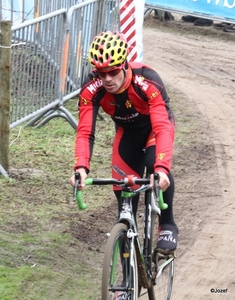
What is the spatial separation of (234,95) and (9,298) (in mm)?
8390

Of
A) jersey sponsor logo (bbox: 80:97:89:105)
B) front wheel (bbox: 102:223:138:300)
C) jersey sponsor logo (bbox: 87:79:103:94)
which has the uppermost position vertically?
jersey sponsor logo (bbox: 87:79:103:94)

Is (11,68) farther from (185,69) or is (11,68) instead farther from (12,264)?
(185,69)

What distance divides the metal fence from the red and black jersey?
3505mm

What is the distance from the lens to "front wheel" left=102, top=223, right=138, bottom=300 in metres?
4.71

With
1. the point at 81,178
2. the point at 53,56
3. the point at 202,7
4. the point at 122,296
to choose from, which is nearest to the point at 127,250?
the point at 122,296

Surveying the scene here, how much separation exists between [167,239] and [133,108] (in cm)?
103

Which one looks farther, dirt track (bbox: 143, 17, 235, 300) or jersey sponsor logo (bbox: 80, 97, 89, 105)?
dirt track (bbox: 143, 17, 235, 300)

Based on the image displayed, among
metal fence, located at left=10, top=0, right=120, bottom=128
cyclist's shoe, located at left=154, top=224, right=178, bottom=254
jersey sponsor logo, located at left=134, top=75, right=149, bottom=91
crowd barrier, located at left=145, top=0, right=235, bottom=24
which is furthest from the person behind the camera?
crowd barrier, located at left=145, top=0, right=235, bottom=24

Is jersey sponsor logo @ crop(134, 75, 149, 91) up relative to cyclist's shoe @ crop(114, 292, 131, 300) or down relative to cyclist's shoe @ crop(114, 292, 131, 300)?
up

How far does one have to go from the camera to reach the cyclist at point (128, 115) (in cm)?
503

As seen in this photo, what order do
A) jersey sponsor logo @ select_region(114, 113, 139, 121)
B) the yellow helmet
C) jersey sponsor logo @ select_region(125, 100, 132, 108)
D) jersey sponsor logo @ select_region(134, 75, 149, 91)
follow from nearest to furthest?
the yellow helmet
jersey sponsor logo @ select_region(134, 75, 149, 91)
jersey sponsor logo @ select_region(125, 100, 132, 108)
jersey sponsor logo @ select_region(114, 113, 139, 121)

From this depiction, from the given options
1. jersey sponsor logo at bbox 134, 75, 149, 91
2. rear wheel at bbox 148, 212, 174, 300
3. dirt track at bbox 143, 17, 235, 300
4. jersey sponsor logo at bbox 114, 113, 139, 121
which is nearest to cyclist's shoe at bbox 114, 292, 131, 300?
rear wheel at bbox 148, 212, 174, 300

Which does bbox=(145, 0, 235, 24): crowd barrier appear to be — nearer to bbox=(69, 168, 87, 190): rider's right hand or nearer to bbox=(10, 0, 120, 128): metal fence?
bbox=(10, 0, 120, 128): metal fence

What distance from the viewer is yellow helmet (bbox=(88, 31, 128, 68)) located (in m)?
5.00
